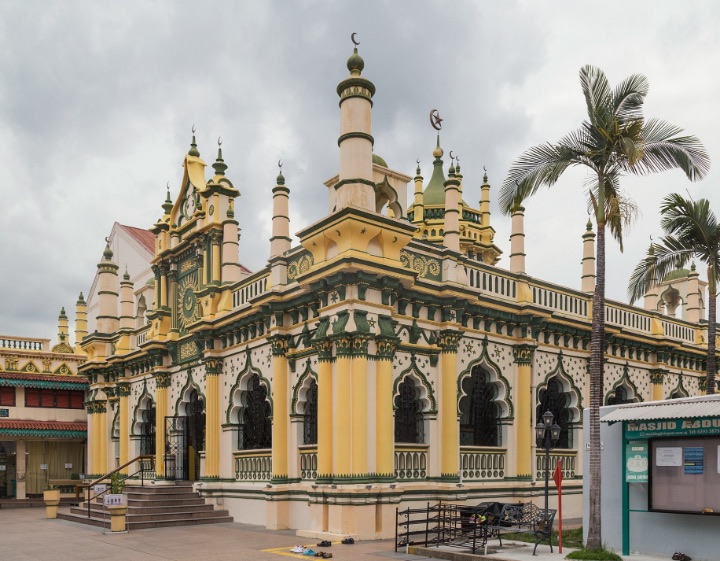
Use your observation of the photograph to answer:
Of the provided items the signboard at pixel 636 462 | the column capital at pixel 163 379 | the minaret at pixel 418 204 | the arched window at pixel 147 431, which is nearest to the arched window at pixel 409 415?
the signboard at pixel 636 462

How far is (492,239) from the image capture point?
3203 cm

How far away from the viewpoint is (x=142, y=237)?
45938mm

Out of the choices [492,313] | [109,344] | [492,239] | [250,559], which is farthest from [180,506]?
[492,239]

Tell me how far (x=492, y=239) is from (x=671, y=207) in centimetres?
1194

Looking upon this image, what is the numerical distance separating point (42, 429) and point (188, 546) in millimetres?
20036

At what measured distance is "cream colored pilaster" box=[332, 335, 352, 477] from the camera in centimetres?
1652

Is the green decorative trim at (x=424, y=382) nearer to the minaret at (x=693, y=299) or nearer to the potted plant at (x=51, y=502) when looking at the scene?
the potted plant at (x=51, y=502)

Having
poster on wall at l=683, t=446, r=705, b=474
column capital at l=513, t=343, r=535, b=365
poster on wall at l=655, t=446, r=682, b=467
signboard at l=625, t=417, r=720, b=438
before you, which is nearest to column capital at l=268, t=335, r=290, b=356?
column capital at l=513, t=343, r=535, b=365

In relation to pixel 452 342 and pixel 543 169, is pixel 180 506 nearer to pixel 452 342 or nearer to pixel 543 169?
pixel 452 342

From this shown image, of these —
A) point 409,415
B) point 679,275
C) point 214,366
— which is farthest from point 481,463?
point 679,275

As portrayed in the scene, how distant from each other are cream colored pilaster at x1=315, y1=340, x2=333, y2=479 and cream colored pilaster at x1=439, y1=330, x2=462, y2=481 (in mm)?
3247

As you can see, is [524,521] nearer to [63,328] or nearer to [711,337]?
[711,337]

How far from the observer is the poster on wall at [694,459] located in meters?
13.1

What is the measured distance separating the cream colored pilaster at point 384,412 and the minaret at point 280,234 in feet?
12.2
